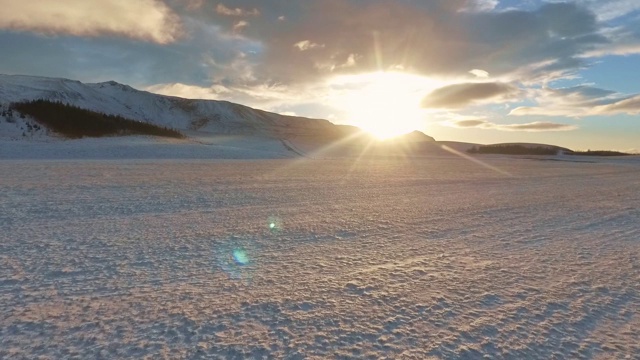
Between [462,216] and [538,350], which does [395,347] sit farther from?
[462,216]

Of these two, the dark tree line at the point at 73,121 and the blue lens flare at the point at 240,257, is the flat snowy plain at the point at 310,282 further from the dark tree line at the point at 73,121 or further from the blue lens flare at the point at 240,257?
the dark tree line at the point at 73,121

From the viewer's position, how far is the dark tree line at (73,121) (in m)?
30.1

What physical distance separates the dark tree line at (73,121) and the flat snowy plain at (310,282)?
26.4 meters

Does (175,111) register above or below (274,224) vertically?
above

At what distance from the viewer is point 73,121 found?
3175 centimetres

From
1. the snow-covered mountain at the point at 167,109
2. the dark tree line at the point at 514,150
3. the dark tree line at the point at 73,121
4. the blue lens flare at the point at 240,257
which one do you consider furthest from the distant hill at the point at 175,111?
the blue lens flare at the point at 240,257

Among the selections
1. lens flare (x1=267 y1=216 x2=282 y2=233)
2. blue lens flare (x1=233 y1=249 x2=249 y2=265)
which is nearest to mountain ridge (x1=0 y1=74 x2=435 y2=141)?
lens flare (x1=267 y1=216 x2=282 y2=233)

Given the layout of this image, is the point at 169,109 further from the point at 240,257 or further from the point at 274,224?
the point at 240,257

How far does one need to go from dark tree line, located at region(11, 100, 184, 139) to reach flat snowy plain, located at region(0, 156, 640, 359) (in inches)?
1039

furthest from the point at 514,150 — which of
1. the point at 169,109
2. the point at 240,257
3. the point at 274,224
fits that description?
the point at 169,109

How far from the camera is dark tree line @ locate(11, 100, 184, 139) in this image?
30.1 m

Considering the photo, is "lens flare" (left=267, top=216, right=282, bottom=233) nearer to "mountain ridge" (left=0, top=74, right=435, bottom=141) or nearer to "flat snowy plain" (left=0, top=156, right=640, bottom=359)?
"flat snowy plain" (left=0, top=156, right=640, bottom=359)

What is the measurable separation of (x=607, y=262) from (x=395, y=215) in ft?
10.7

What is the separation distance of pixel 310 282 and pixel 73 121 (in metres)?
34.5
